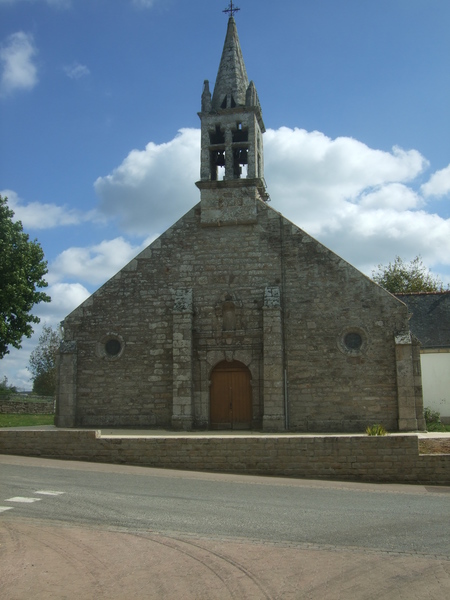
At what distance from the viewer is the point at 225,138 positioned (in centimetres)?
2014

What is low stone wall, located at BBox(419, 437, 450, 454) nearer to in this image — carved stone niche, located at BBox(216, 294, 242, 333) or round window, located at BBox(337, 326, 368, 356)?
round window, located at BBox(337, 326, 368, 356)

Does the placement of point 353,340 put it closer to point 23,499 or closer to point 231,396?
point 231,396

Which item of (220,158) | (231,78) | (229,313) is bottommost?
(229,313)

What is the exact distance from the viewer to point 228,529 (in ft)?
24.7

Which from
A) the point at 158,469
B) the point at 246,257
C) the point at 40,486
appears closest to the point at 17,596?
the point at 40,486

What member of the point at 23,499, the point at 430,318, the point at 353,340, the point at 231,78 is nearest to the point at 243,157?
the point at 231,78

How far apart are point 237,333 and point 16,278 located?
11.2m

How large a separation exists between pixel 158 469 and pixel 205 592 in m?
7.42

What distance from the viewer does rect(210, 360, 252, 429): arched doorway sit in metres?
18.4

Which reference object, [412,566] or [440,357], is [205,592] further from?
[440,357]

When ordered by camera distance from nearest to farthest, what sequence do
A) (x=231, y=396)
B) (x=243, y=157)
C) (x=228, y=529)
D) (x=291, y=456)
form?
1. (x=228, y=529)
2. (x=291, y=456)
3. (x=231, y=396)
4. (x=243, y=157)

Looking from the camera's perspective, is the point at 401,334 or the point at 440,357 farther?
the point at 440,357

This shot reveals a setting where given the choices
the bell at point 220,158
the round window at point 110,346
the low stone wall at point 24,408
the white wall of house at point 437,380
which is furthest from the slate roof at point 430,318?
the low stone wall at point 24,408

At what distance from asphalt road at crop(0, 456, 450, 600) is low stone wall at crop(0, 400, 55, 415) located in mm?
22820
